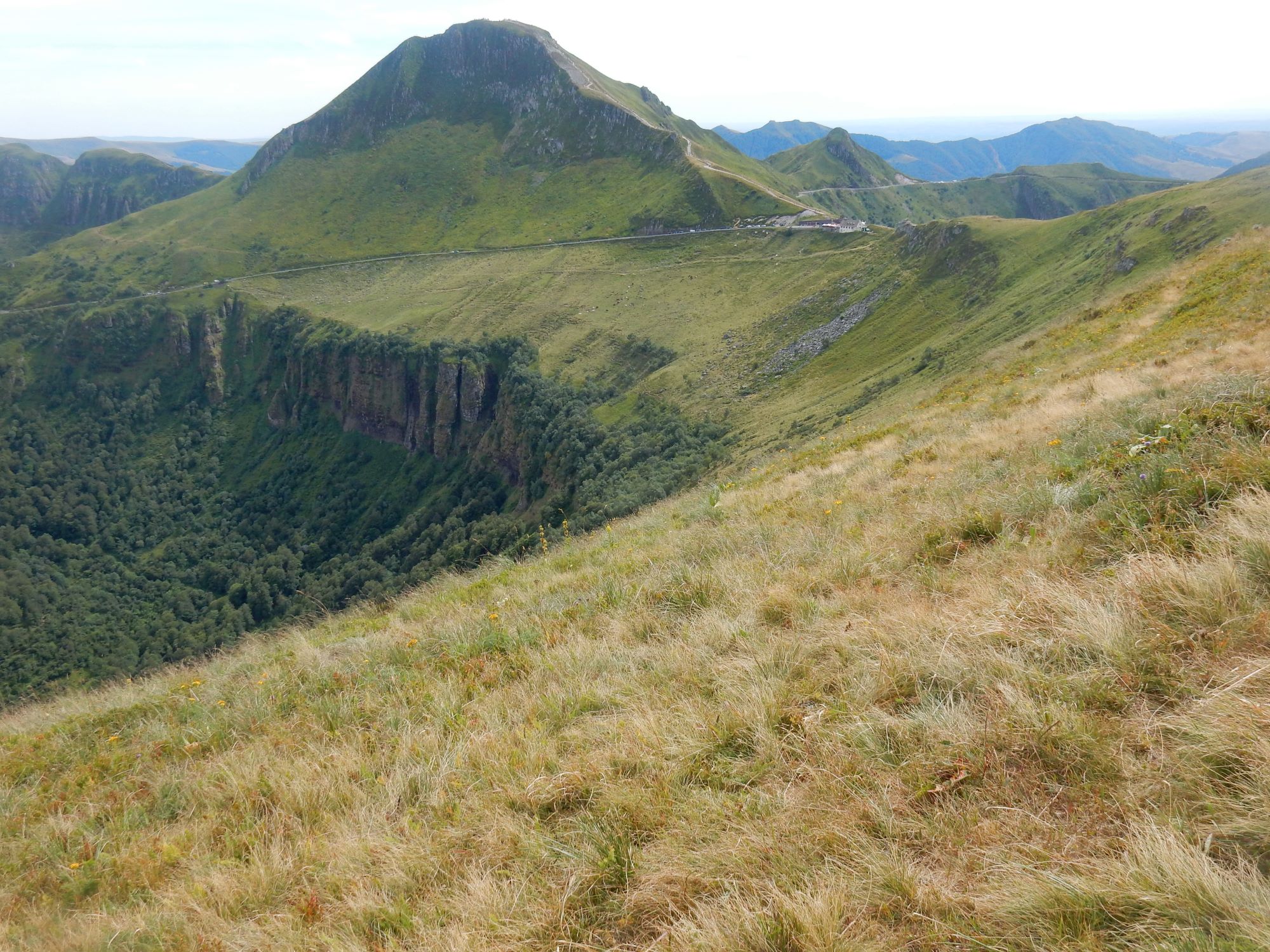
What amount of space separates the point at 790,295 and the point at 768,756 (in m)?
89.1

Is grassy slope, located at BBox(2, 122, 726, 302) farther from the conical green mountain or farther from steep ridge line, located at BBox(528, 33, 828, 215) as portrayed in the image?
steep ridge line, located at BBox(528, 33, 828, 215)

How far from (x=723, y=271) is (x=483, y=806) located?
107m

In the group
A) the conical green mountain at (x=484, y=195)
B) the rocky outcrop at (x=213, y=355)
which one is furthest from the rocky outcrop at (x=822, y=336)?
the rocky outcrop at (x=213, y=355)

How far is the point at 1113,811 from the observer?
328 centimetres

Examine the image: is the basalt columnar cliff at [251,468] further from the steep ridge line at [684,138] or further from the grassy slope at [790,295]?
the steep ridge line at [684,138]

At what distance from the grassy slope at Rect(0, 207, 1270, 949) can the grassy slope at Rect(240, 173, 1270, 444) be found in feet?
133

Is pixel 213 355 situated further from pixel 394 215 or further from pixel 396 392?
pixel 396 392

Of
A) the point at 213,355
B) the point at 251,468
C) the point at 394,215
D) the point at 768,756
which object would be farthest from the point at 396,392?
the point at 768,756

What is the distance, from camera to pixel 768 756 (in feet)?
14.7

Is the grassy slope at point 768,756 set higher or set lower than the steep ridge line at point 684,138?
lower

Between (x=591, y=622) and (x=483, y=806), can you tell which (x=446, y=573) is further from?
(x=483, y=806)

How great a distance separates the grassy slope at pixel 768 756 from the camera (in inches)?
123

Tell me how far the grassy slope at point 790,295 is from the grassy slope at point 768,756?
40.4m

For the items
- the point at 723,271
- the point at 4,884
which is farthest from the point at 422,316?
the point at 4,884
